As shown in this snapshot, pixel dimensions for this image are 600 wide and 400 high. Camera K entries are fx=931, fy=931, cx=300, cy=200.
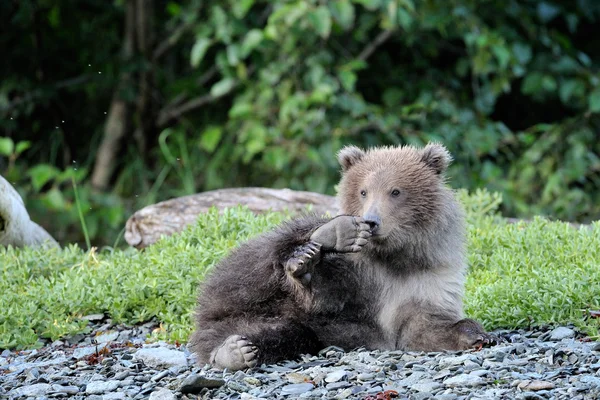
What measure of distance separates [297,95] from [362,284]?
5.35m

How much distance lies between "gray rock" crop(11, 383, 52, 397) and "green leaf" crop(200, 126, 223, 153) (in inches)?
256

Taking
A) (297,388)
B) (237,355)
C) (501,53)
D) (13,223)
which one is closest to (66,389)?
(237,355)

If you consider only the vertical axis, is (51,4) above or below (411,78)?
above

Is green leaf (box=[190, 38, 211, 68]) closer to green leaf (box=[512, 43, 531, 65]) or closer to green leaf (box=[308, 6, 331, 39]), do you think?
green leaf (box=[308, 6, 331, 39])

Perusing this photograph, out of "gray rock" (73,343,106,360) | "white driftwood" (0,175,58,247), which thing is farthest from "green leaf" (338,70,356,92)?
"gray rock" (73,343,106,360)

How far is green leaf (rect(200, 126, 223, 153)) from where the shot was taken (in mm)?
10984

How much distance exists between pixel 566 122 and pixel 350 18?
3.66 m

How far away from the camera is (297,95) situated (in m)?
10.2

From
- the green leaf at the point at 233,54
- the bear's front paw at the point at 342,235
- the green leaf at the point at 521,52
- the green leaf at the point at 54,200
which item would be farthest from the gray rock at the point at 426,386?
the green leaf at the point at 521,52

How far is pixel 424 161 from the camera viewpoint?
17.8ft

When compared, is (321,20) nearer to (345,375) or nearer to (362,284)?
(362,284)

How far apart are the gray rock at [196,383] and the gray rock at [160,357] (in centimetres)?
74

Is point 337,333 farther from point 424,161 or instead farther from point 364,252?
point 424,161

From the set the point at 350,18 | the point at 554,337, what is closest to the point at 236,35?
the point at 350,18
